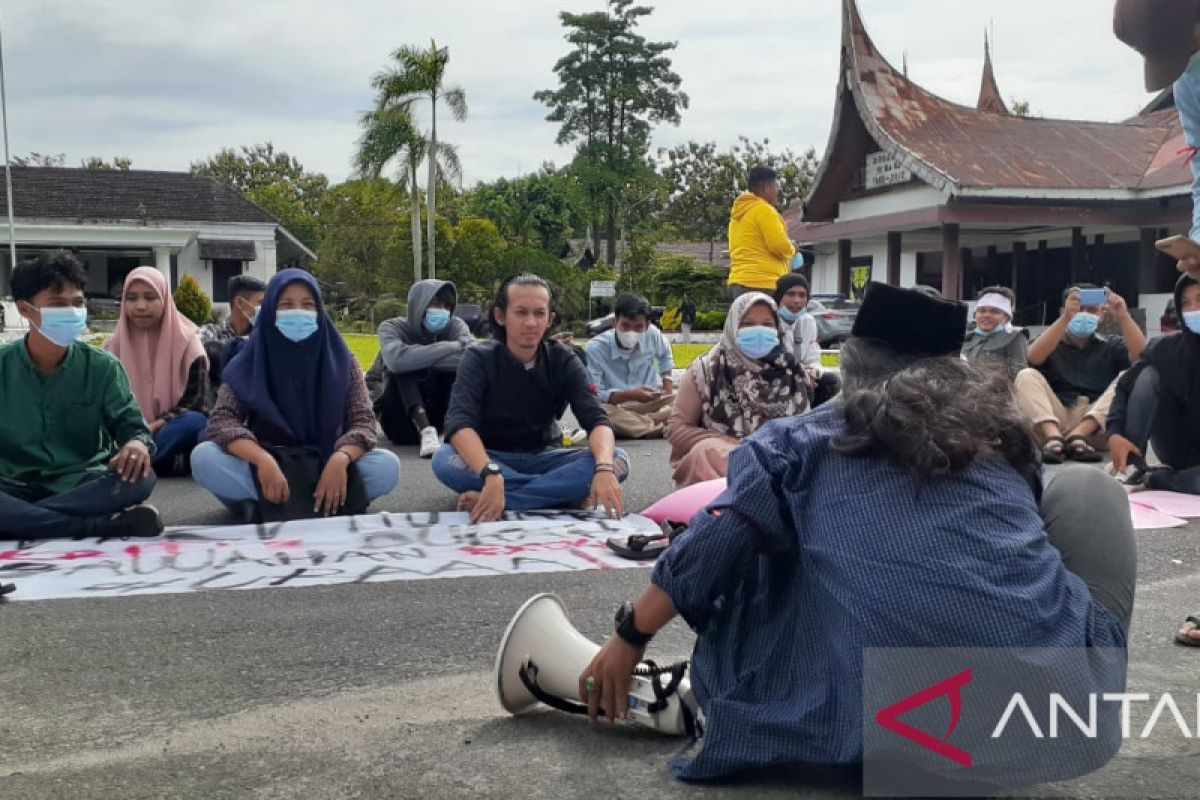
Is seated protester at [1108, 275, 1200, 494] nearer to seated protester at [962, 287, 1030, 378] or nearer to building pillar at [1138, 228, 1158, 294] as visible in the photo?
seated protester at [962, 287, 1030, 378]

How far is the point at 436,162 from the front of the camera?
93.7ft

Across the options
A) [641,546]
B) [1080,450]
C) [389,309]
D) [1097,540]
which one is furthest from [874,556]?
[389,309]

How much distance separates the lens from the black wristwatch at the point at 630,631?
212 centimetres

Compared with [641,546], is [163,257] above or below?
above

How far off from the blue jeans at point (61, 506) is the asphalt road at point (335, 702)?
3.11 ft

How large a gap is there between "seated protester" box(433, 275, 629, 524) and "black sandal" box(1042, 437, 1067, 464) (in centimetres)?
313

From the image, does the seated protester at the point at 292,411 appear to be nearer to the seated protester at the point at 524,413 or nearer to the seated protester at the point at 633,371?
the seated protester at the point at 524,413

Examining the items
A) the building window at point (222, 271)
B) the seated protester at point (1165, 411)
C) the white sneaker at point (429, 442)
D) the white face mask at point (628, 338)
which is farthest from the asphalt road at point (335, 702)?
the building window at point (222, 271)

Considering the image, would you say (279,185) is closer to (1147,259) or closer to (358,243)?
(358,243)

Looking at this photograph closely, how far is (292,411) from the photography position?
504 cm

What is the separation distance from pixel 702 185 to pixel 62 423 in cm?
3964

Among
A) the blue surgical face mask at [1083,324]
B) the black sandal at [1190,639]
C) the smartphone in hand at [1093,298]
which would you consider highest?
the smartphone in hand at [1093,298]

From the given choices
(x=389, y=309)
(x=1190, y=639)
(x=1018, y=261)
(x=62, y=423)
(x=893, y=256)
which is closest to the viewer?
(x=1190, y=639)

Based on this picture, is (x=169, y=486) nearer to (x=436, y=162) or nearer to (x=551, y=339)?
(x=551, y=339)
